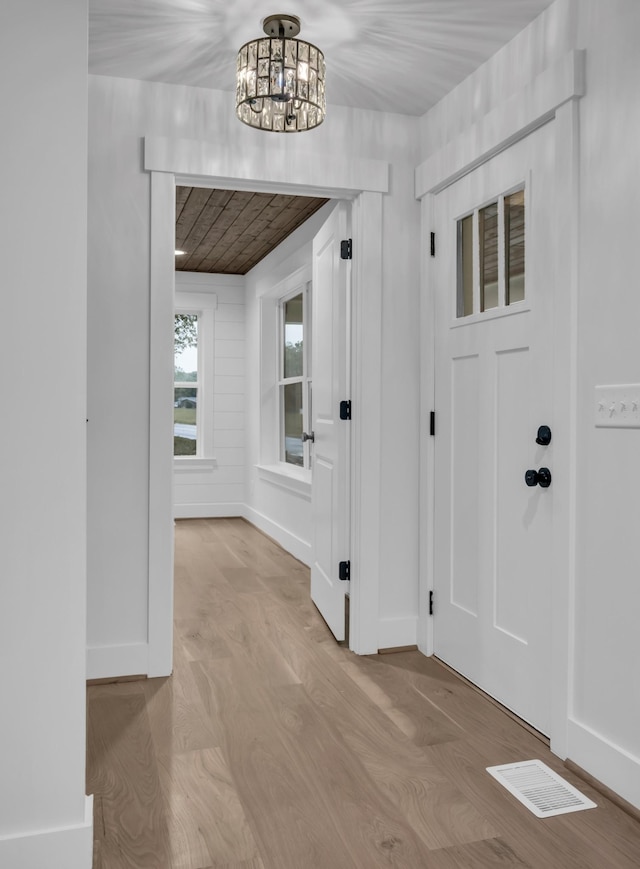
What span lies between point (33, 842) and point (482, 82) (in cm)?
278

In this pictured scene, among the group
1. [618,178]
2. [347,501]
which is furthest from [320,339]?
[618,178]

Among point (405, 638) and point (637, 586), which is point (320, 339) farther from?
point (637, 586)

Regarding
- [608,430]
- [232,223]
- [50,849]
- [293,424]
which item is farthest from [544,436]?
[293,424]

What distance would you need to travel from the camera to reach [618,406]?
1916mm

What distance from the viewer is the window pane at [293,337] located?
5.66 meters

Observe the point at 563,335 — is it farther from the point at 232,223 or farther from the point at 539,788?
the point at 232,223

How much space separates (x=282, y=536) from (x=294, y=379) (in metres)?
1.25

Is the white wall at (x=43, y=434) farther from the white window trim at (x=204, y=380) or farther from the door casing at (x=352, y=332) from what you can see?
the white window trim at (x=204, y=380)

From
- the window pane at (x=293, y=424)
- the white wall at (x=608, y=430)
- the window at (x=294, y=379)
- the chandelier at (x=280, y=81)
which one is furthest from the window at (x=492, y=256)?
the window pane at (x=293, y=424)

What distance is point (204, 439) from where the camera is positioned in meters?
6.95

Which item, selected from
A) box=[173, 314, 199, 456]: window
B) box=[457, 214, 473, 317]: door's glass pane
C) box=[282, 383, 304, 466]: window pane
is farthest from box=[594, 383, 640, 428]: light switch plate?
box=[173, 314, 199, 456]: window

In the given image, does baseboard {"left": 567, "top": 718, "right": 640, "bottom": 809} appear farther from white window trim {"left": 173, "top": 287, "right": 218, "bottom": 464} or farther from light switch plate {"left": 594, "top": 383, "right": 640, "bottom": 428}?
white window trim {"left": 173, "top": 287, "right": 218, "bottom": 464}

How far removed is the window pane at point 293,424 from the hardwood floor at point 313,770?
2.53 m

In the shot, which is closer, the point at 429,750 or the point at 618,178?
the point at 618,178
